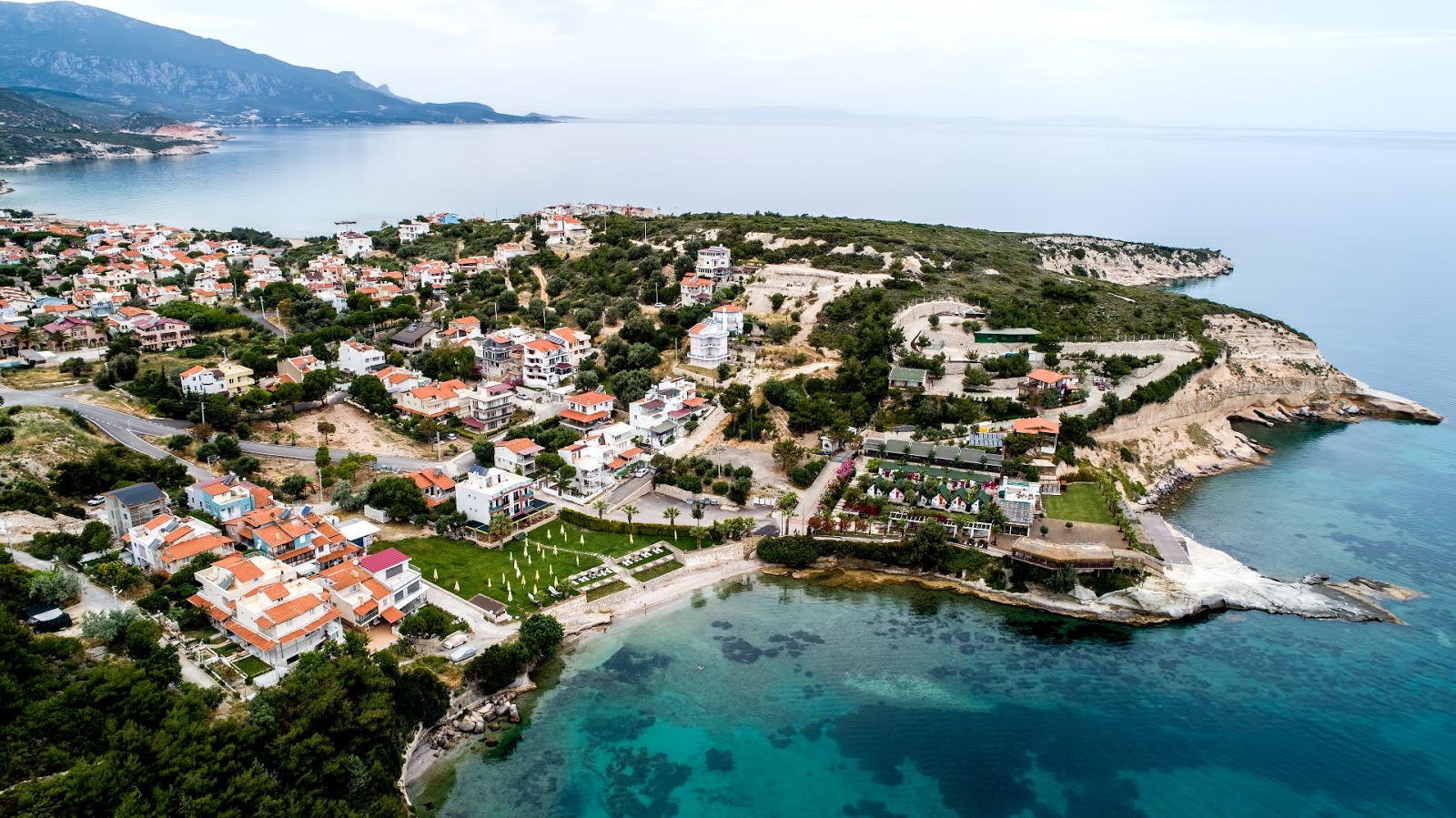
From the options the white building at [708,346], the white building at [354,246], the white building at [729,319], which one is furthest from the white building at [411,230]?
the white building at [708,346]

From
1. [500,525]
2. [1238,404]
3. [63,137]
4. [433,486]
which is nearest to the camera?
[500,525]

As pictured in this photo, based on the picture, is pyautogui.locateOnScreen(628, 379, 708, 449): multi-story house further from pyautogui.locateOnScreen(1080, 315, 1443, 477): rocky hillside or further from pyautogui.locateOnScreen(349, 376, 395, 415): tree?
pyautogui.locateOnScreen(1080, 315, 1443, 477): rocky hillside

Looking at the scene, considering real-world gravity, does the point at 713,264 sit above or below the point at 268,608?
above

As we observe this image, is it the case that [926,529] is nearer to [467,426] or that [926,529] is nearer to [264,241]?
[467,426]

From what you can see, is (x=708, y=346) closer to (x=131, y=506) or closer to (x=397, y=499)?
(x=397, y=499)

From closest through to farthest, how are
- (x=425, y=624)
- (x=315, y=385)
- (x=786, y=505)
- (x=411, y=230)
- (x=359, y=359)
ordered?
(x=425, y=624) → (x=786, y=505) → (x=315, y=385) → (x=359, y=359) → (x=411, y=230)

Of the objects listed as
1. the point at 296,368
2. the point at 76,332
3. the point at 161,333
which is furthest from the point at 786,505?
the point at 76,332

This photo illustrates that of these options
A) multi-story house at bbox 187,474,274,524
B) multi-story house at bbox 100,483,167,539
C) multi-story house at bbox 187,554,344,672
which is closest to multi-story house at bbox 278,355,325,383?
multi-story house at bbox 187,474,274,524
